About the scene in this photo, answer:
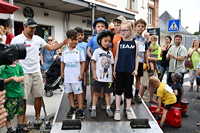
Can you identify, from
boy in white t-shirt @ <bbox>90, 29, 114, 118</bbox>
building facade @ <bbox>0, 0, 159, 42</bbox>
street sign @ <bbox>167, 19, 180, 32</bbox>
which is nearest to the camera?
boy in white t-shirt @ <bbox>90, 29, 114, 118</bbox>

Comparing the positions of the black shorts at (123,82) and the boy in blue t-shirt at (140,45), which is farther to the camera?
the boy in blue t-shirt at (140,45)

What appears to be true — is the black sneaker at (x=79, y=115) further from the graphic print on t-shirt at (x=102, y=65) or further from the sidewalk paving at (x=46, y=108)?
the sidewalk paving at (x=46, y=108)

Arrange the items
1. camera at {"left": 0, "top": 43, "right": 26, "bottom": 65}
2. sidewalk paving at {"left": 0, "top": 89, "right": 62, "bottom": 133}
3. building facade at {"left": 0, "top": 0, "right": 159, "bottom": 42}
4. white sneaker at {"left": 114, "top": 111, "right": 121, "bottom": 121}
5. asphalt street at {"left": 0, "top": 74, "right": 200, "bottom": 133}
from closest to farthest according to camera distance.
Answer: camera at {"left": 0, "top": 43, "right": 26, "bottom": 65}
white sneaker at {"left": 114, "top": 111, "right": 121, "bottom": 121}
asphalt street at {"left": 0, "top": 74, "right": 200, "bottom": 133}
sidewalk paving at {"left": 0, "top": 89, "right": 62, "bottom": 133}
building facade at {"left": 0, "top": 0, "right": 159, "bottom": 42}

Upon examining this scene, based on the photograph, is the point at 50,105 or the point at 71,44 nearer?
the point at 71,44

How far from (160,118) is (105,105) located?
1.32m

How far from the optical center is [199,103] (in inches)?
243

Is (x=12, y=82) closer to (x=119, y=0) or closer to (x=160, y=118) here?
(x=160, y=118)

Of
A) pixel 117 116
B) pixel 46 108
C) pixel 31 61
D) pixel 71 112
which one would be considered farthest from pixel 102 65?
pixel 46 108

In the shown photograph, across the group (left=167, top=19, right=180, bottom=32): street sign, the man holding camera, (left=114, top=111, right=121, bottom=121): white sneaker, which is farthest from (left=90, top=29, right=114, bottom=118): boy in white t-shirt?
(left=167, top=19, right=180, bottom=32): street sign

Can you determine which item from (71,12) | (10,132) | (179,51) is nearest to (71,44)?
(10,132)

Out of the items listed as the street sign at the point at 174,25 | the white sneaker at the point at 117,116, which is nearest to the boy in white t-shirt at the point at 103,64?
the white sneaker at the point at 117,116

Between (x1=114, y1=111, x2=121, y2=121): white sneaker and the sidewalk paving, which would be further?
the sidewalk paving

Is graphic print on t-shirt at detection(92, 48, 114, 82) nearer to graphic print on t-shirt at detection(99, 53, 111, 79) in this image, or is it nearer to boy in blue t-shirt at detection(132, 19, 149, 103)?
graphic print on t-shirt at detection(99, 53, 111, 79)

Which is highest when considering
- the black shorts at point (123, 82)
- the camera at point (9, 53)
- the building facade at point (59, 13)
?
the building facade at point (59, 13)
